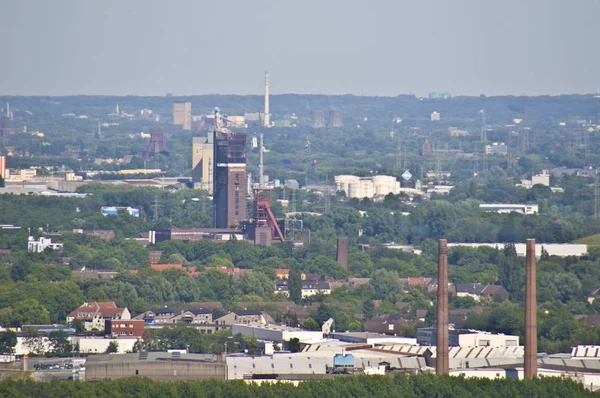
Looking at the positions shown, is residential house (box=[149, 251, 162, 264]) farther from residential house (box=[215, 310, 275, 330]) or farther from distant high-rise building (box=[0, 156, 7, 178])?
distant high-rise building (box=[0, 156, 7, 178])

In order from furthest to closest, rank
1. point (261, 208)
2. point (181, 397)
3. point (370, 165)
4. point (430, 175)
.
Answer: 1. point (370, 165)
2. point (430, 175)
3. point (261, 208)
4. point (181, 397)

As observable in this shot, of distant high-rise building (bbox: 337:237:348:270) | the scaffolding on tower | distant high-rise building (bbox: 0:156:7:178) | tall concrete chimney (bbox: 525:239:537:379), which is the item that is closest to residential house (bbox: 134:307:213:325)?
tall concrete chimney (bbox: 525:239:537:379)

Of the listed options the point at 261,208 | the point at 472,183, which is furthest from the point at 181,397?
the point at 472,183

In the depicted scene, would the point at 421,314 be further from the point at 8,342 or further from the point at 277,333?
the point at 8,342

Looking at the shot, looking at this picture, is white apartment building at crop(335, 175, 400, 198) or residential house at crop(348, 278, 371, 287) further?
white apartment building at crop(335, 175, 400, 198)

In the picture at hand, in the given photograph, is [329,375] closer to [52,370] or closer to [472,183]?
[52,370]

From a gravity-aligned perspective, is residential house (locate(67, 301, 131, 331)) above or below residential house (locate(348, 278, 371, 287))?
above

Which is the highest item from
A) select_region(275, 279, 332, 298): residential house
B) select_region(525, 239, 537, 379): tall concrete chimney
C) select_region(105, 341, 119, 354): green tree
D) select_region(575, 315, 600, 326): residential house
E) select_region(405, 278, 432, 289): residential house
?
select_region(525, 239, 537, 379): tall concrete chimney
